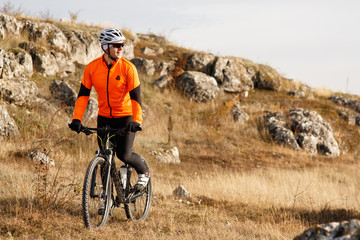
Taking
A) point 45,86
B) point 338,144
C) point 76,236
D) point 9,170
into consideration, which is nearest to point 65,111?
point 45,86

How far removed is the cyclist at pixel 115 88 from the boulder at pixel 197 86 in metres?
15.2

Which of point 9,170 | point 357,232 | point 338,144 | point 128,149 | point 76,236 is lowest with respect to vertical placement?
point 338,144

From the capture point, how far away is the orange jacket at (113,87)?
427 centimetres

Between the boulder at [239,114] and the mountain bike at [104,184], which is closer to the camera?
the mountain bike at [104,184]

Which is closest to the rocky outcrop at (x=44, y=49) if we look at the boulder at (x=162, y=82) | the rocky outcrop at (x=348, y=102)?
the boulder at (x=162, y=82)

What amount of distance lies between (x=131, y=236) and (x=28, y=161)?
16.8 ft

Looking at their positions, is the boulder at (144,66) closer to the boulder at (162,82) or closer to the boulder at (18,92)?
the boulder at (162,82)

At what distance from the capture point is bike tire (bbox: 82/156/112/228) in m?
3.85

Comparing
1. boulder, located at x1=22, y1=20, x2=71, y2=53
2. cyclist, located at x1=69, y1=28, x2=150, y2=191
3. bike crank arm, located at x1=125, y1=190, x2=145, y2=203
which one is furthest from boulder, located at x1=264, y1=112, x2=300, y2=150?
cyclist, located at x1=69, y1=28, x2=150, y2=191

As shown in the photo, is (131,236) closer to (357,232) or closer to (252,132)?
(357,232)

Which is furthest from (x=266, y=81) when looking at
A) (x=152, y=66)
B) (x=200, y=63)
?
(x=152, y=66)

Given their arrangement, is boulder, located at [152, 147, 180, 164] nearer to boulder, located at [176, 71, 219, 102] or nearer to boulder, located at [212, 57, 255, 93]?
boulder, located at [176, 71, 219, 102]

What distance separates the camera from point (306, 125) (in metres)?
17.3

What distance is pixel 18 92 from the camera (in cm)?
1181
